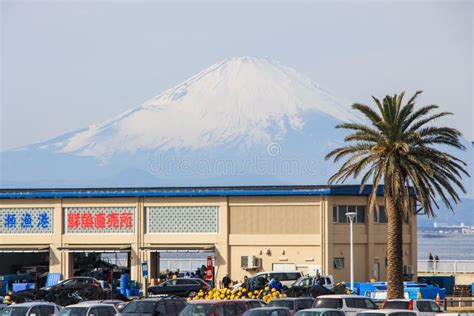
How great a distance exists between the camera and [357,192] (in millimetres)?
70938

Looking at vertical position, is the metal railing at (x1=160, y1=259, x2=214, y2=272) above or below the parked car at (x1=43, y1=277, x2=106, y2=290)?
above

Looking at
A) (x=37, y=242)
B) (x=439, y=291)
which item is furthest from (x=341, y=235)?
(x=37, y=242)

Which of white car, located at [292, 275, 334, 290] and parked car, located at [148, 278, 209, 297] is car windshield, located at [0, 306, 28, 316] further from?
parked car, located at [148, 278, 209, 297]

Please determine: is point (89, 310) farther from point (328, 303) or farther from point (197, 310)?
point (328, 303)

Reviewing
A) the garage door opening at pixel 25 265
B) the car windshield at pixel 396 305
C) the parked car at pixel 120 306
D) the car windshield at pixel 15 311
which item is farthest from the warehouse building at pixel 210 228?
the car windshield at pixel 15 311

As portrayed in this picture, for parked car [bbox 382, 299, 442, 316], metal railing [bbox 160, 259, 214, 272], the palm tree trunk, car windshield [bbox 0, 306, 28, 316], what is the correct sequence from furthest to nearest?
1. metal railing [bbox 160, 259, 214, 272]
2. the palm tree trunk
3. parked car [bbox 382, 299, 442, 316]
4. car windshield [bbox 0, 306, 28, 316]

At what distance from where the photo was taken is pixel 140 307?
4559cm

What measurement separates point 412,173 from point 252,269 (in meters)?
14.9

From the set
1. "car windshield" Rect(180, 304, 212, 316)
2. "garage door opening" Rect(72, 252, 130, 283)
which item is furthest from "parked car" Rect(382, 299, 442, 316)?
"garage door opening" Rect(72, 252, 130, 283)

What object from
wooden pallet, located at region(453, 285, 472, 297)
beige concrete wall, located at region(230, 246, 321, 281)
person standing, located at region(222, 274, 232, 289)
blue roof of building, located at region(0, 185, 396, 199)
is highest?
blue roof of building, located at region(0, 185, 396, 199)

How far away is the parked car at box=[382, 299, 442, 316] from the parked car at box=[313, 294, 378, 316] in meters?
1.06

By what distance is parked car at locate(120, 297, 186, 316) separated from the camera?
45219mm

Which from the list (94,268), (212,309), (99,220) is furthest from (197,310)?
(94,268)

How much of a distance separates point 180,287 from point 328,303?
63.5 feet
